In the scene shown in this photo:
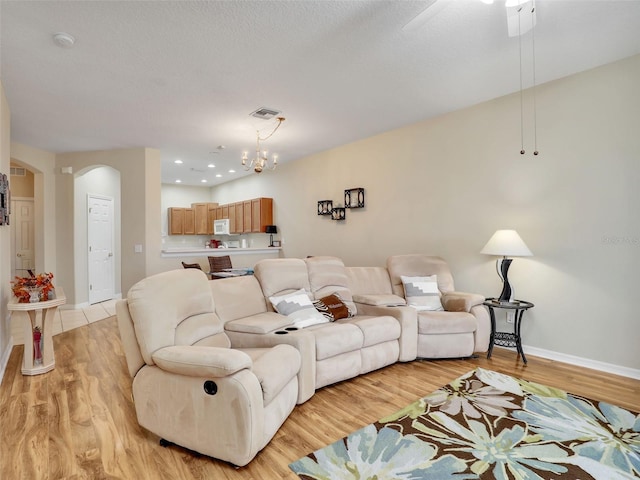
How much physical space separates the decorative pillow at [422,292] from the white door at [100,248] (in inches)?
236

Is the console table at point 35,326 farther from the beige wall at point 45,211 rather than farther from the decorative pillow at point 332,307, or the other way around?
the beige wall at point 45,211

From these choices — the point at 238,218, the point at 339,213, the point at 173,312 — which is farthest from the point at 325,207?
the point at 173,312

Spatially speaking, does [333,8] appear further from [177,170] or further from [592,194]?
[177,170]

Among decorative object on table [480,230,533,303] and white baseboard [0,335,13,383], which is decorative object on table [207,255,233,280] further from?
decorative object on table [480,230,533,303]

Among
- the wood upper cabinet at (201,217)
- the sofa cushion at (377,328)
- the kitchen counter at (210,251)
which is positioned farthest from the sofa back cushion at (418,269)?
the wood upper cabinet at (201,217)

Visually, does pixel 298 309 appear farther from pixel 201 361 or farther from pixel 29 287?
pixel 29 287

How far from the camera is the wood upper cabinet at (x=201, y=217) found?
9430mm

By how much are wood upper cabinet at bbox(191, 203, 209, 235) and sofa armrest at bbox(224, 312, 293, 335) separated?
7.06m

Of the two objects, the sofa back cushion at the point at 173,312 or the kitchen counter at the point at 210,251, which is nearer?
the sofa back cushion at the point at 173,312

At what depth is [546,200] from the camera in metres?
3.57

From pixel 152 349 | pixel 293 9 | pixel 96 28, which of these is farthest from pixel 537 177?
pixel 96 28

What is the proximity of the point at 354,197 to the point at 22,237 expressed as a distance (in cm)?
665

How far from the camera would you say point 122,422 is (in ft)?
7.73

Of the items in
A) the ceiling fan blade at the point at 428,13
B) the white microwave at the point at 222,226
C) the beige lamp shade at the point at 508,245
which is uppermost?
the ceiling fan blade at the point at 428,13
